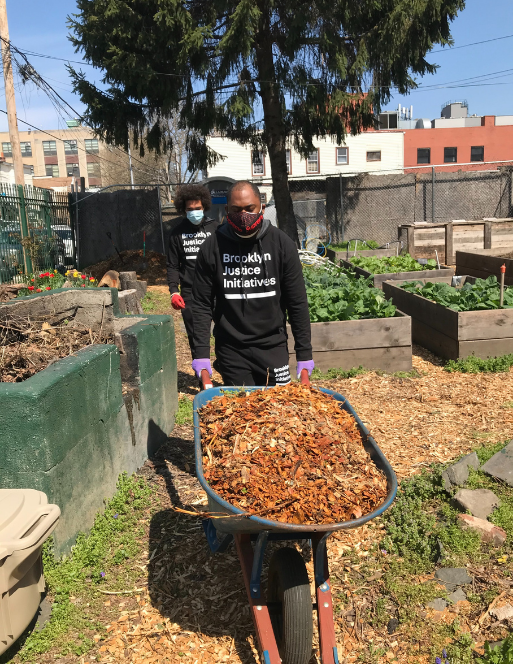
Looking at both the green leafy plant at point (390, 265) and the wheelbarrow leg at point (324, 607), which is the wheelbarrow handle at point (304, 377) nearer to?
the wheelbarrow leg at point (324, 607)

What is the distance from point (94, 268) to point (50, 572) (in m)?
16.6

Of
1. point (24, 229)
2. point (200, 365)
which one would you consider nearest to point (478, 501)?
point (200, 365)

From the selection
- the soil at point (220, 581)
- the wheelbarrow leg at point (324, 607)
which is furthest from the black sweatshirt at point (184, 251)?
the wheelbarrow leg at point (324, 607)

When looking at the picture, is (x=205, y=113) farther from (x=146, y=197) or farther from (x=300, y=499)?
(x=300, y=499)

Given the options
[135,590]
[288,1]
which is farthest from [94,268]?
[135,590]

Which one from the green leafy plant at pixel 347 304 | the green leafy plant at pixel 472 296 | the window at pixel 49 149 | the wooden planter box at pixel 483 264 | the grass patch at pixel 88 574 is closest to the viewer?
the grass patch at pixel 88 574

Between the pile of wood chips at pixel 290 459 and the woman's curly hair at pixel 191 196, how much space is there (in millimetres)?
3863

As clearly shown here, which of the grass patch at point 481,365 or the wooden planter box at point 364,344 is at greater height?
the wooden planter box at point 364,344

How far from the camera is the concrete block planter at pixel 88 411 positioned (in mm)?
3131

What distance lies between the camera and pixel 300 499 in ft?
8.20

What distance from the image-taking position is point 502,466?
436 cm

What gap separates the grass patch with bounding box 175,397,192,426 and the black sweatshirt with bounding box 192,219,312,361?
2.35 meters

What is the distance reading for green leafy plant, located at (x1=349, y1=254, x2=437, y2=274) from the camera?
11.8 metres

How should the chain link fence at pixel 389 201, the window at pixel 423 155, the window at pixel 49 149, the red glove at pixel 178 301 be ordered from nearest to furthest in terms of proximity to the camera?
the red glove at pixel 178 301 < the chain link fence at pixel 389 201 < the window at pixel 423 155 < the window at pixel 49 149
